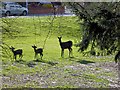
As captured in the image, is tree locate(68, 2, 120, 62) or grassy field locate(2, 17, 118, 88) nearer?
tree locate(68, 2, 120, 62)

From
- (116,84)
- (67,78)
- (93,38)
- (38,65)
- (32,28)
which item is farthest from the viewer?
(32,28)

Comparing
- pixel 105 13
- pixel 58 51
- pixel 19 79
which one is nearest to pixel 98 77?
pixel 19 79

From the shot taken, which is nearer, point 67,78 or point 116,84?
point 116,84

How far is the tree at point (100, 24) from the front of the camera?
410 cm

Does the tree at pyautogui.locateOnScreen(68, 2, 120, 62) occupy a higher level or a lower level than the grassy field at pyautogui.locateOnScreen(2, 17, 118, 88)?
higher

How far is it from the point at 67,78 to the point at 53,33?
4185mm

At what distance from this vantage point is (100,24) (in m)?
4.26

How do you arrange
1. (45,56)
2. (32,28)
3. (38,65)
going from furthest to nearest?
1. (32,28)
2. (45,56)
3. (38,65)

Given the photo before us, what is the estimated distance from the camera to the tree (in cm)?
410

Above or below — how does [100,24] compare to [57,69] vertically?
above

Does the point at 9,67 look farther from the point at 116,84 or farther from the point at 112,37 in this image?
the point at 112,37

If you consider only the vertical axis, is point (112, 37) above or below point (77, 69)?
above

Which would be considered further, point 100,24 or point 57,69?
point 57,69

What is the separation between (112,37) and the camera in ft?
13.9
